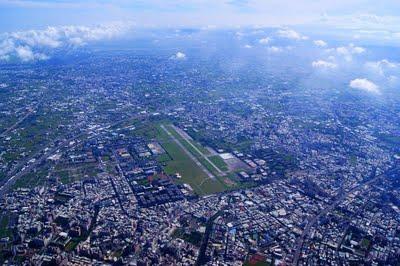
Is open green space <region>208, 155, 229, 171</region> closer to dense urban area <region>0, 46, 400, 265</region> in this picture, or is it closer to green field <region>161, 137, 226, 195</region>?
dense urban area <region>0, 46, 400, 265</region>

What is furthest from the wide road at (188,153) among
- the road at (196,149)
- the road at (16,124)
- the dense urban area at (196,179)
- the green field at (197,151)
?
the road at (16,124)

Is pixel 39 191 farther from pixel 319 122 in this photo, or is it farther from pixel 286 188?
pixel 319 122

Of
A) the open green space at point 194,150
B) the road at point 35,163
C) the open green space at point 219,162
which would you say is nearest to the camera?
the road at point 35,163

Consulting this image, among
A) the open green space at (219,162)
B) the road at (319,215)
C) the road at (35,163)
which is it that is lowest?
the road at (319,215)

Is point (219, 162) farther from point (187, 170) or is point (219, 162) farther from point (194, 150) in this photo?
point (194, 150)

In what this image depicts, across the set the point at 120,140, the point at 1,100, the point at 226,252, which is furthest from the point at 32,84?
the point at 226,252

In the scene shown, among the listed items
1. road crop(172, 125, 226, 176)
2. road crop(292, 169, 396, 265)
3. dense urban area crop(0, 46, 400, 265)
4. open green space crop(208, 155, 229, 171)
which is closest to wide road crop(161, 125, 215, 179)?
dense urban area crop(0, 46, 400, 265)

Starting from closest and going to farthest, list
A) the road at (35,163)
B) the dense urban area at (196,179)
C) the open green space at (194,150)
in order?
the dense urban area at (196,179)
the road at (35,163)
the open green space at (194,150)

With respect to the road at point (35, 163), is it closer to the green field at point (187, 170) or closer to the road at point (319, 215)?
the green field at point (187, 170)

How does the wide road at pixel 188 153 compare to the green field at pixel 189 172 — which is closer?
the green field at pixel 189 172
